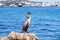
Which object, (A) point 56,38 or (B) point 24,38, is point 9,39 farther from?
(A) point 56,38

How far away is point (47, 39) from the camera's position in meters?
25.8

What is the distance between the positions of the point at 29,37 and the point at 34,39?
0.32m

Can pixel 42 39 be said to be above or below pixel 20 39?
below

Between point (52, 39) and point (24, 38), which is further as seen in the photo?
point (52, 39)

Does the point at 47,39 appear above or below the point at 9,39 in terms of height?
below

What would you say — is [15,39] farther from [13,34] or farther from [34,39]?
[34,39]

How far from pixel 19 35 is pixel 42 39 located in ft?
36.2

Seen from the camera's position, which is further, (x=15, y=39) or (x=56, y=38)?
(x=56, y=38)

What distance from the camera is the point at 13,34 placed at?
14.4 meters

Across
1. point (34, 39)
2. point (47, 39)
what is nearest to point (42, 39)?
point (47, 39)

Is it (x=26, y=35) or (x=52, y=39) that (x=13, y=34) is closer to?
(x=26, y=35)

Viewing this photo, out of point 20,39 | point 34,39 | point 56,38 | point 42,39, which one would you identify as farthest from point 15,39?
point 56,38

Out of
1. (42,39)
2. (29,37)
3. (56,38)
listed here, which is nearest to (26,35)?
(29,37)

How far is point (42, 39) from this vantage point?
2539 cm
